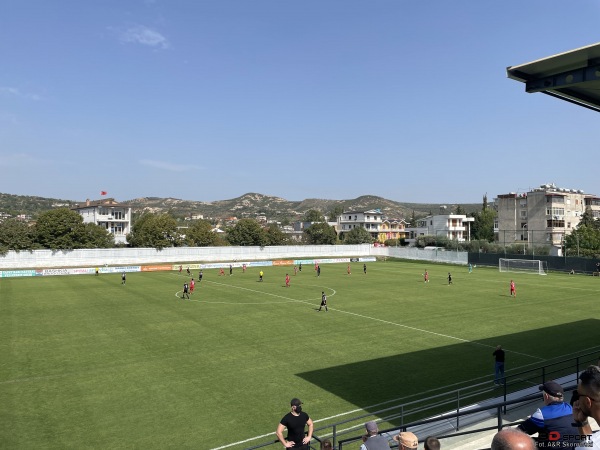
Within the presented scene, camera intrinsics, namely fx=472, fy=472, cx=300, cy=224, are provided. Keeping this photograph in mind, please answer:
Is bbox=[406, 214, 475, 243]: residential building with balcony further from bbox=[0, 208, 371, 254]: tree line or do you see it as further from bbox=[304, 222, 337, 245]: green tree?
bbox=[0, 208, 371, 254]: tree line

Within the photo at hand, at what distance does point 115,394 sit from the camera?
17234 mm

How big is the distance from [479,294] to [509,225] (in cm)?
7769

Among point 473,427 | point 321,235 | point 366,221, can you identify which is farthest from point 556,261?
point 366,221

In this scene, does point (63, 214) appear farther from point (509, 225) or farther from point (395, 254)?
point (509, 225)

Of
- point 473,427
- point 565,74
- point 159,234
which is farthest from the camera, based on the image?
point 159,234

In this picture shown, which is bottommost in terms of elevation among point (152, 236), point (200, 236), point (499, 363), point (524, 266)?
point (524, 266)

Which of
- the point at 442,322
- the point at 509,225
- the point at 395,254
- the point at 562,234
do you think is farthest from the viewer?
the point at 509,225

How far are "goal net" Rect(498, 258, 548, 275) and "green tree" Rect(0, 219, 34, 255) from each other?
75.9 meters

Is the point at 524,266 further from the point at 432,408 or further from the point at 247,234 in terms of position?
the point at 432,408

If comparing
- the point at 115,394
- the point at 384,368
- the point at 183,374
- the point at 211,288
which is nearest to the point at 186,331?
the point at 183,374

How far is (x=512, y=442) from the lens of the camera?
11.1 ft

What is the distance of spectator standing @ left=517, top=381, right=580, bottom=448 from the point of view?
5.63m

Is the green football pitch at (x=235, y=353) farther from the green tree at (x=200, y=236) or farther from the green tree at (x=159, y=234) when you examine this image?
the green tree at (x=200, y=236)

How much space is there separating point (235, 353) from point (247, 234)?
8727cm
